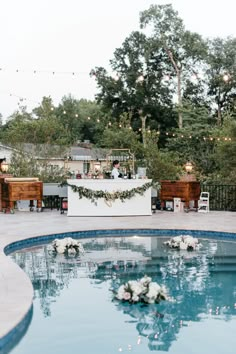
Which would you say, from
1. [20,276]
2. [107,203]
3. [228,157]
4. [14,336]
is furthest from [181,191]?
[14,336]

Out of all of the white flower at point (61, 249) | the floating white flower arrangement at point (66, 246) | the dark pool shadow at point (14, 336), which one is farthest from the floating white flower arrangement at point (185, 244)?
the dark pool shadow at point (14, 336)

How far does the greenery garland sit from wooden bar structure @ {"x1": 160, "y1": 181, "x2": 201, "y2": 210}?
3.48ft

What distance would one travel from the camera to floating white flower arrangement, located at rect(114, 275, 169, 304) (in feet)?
17.8

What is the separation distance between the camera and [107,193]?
12.0 meters

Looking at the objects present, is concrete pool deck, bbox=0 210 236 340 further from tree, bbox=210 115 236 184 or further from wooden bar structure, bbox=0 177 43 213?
tree, bbox=210 115 236 184

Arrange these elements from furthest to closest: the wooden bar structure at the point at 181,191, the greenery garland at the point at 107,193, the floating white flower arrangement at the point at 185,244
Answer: the wooden bar structure at the point at 181,191, the greenery garland at the point at 107,193, the floating white flower arrangement at the point at 185,244

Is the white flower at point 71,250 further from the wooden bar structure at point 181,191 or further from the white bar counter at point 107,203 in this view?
the wooden bar structure at point 181,191

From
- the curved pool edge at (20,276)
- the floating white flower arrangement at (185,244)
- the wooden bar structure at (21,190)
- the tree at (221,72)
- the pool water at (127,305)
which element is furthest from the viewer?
the tree at (221,72)

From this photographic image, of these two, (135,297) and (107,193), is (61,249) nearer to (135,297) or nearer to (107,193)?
(135,297)

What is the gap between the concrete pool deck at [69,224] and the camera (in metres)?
6.13

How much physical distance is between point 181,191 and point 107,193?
2005 mm

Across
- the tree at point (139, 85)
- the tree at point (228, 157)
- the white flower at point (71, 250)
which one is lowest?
the white flower at point (71, 250)

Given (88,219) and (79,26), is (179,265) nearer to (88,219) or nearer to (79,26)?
(88,219)

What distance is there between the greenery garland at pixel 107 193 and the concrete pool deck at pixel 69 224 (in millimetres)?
503
